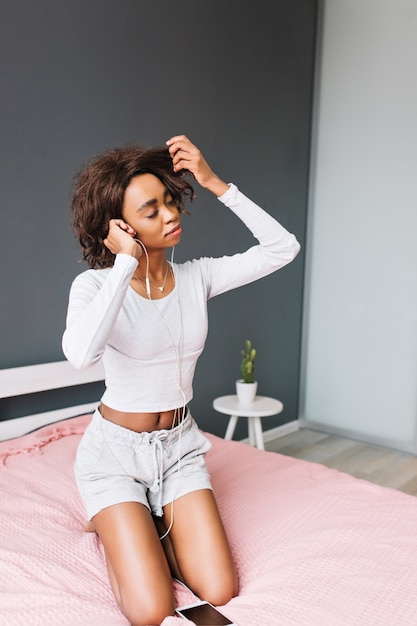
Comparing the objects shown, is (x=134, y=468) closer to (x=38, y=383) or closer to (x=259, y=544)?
(x=259, y=544)

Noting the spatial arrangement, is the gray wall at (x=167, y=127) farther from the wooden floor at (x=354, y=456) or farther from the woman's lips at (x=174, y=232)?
the woman's lips at (x=174, y=232)

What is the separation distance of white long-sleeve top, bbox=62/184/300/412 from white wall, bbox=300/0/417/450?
1929mm

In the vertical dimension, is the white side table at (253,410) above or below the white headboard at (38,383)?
below

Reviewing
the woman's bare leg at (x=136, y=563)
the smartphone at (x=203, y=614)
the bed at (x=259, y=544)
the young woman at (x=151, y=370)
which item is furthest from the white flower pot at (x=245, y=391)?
the smartphone at (x=203, y=614)

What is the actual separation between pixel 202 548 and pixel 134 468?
0.79 feet

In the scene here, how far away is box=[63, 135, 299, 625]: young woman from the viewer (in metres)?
1.33

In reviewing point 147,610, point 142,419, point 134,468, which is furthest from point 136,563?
point 142,419

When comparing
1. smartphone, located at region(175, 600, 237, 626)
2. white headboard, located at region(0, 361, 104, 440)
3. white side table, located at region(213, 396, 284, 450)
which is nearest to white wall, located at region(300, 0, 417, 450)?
white side table, located at region(213, 396, 284, 450)

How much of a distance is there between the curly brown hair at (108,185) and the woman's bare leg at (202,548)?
65cm

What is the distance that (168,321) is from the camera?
150cm

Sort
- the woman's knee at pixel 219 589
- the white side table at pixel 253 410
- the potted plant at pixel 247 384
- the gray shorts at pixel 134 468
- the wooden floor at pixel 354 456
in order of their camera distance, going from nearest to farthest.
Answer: the woman's knee at pixel 219 589, the gray shorts at pixel 134 468, the white side table at pixel 253 410, the potted plant at pixel 247 384, the wooden floor at pixel 354 456

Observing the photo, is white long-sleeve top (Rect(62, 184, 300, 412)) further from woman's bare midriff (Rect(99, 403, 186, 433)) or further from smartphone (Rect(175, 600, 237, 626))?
smartphone (Rect(175, 600, 237, 626))

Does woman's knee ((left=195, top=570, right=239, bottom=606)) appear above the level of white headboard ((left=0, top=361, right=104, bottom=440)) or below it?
below

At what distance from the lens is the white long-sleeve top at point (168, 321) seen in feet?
4.71
